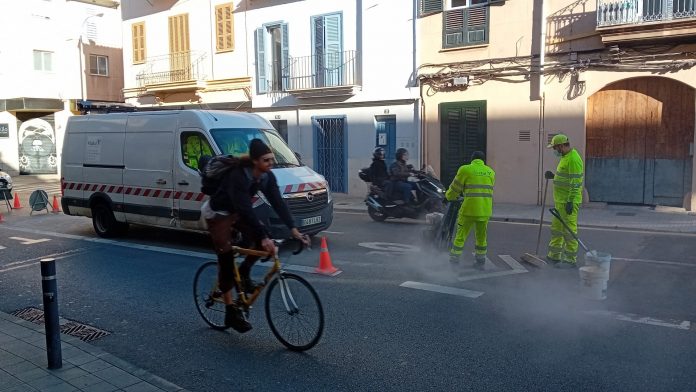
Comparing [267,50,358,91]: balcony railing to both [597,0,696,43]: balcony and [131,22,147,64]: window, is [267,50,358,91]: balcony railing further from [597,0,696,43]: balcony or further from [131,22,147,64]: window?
[597,0,696,43]: balcony

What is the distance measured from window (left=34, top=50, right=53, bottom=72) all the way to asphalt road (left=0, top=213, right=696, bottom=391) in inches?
937

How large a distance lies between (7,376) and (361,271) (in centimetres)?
459

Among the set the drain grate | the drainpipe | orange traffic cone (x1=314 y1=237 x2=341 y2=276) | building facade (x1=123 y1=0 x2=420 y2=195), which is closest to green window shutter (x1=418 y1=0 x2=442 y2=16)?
building facade (x1=123 y1=0 x2=420 y2=195)

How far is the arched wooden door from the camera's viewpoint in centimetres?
1419

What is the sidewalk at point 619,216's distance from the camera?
40.3 feet

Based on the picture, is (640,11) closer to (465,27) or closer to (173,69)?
(465,27)

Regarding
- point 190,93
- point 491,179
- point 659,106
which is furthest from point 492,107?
point 190,93

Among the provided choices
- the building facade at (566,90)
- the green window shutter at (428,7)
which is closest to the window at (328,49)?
the green window shutter at (428,7)

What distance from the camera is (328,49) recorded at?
64.1 ft

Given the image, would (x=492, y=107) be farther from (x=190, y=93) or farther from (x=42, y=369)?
(x=42, y=369)

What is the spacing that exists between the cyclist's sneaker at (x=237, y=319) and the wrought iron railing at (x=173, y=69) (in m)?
18.5

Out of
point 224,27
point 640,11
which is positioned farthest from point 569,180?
point 224,27

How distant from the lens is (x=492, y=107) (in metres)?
16.7

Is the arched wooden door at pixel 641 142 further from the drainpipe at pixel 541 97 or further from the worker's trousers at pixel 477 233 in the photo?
the worker's trousers at pixel 477 233
